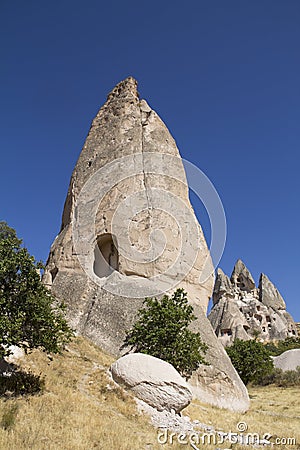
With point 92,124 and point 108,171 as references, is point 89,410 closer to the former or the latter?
point 108,171

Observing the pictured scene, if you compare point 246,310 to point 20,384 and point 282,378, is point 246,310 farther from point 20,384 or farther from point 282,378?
point 20,384

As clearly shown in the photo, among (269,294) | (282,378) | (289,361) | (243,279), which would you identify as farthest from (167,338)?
(269,294)

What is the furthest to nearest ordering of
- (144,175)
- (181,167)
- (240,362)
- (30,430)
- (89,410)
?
(240,362) < (181,167) < (144,175) < (89,410) < (30,430)

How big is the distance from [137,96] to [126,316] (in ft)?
56.8

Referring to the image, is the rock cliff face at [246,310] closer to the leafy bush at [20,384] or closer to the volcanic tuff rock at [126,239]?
the volcanic tuff rock at [126,239]

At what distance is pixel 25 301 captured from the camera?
9453mm

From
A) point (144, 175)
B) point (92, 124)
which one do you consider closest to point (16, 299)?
point (144, 175)

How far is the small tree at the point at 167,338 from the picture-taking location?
14.3 meters

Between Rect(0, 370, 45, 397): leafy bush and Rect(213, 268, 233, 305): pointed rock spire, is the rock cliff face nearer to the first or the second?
Rect(213, 268, 233, 305): pointed rock spire

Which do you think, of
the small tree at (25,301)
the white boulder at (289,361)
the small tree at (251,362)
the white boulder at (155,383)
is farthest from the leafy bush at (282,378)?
the small tree at (25,301)

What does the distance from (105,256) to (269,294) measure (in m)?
48.0

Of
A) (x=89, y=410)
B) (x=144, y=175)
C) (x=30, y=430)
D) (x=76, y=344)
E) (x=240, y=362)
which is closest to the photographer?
(x=30, y=430)

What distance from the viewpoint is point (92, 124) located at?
85.1 feet

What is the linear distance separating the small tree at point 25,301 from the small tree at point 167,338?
18.3 feet
